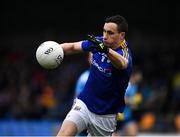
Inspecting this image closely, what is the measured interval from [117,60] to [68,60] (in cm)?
1031

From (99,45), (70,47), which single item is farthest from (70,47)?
(99,45)

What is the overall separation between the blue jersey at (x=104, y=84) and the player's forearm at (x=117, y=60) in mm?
202

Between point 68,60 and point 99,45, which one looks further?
point 68,60

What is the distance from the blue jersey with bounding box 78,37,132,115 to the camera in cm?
835

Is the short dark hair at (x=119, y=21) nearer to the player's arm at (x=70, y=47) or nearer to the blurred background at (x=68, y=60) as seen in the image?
the player's arm at (x=70, y=47)

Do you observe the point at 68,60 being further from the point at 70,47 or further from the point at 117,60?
the point at 117,60

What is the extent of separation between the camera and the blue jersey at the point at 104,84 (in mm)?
8352

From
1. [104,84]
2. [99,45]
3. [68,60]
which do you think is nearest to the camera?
[99,45]

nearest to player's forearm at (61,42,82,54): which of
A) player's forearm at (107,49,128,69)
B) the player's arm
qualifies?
→ the player's arm

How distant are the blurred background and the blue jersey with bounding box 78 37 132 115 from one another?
250 inches

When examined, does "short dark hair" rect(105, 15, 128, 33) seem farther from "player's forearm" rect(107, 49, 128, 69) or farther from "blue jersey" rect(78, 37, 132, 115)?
"player's forearm" rect(107, 49, 128, 69)

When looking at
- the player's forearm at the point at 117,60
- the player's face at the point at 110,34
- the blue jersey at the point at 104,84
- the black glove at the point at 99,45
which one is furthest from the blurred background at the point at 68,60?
the black glove at the point at 99,45

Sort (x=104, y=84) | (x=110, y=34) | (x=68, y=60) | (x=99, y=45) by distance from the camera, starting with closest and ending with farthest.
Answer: (x=99, y=45) < (x=110, y=34) < (x=104, y=84) < (x=68, y=60)

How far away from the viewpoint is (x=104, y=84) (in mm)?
8406
